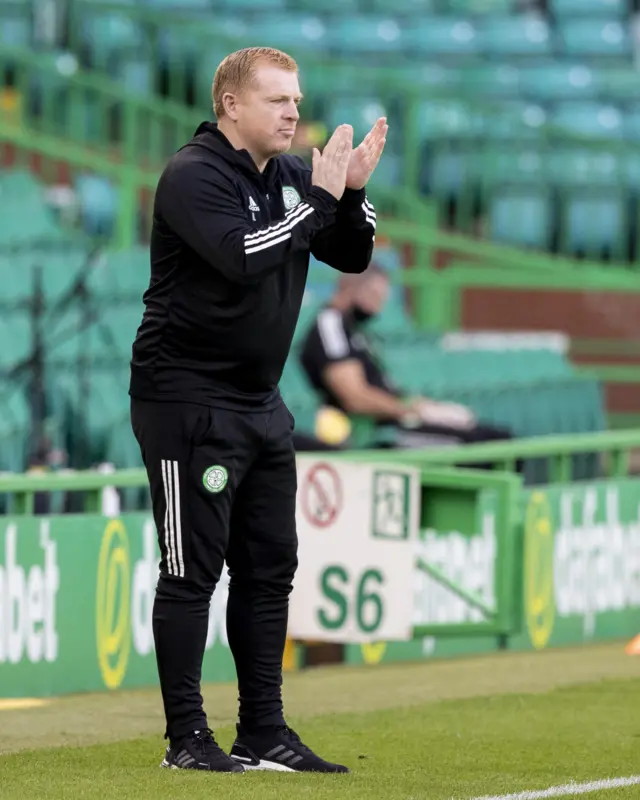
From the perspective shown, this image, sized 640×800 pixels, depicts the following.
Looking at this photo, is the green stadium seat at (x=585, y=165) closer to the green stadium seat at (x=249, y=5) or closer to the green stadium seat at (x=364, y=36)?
the green stadium seat at (x=364, y=36)

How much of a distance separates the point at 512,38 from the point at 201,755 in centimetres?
1286

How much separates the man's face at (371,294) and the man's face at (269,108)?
494 centimetres

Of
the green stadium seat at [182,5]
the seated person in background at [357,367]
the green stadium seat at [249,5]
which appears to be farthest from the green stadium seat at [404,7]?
the seated person in background at [357,367]

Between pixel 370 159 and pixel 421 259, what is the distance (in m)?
10.1

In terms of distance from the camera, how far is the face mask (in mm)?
9789

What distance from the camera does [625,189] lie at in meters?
14.7

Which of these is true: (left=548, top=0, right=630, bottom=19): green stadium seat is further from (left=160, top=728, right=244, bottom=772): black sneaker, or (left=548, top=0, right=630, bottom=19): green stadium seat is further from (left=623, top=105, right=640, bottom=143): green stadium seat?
(left=160, top=728, right=244, bottom=772): black sneaker

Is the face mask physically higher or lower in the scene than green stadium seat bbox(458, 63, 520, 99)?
lower

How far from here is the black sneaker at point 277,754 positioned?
16.0 feet

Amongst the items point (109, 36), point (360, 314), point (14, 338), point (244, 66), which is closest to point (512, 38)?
point (109, 36)

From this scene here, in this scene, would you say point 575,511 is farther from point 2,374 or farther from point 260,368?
point 260,368

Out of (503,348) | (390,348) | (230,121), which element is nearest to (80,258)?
(390,348)

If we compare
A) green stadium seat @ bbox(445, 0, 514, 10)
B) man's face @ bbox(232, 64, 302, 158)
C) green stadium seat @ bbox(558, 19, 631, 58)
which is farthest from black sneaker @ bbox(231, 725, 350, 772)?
green stadium seat @ bbox(445, 0, 514, 10)

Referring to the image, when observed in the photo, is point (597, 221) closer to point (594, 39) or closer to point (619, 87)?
point (619, 87)
